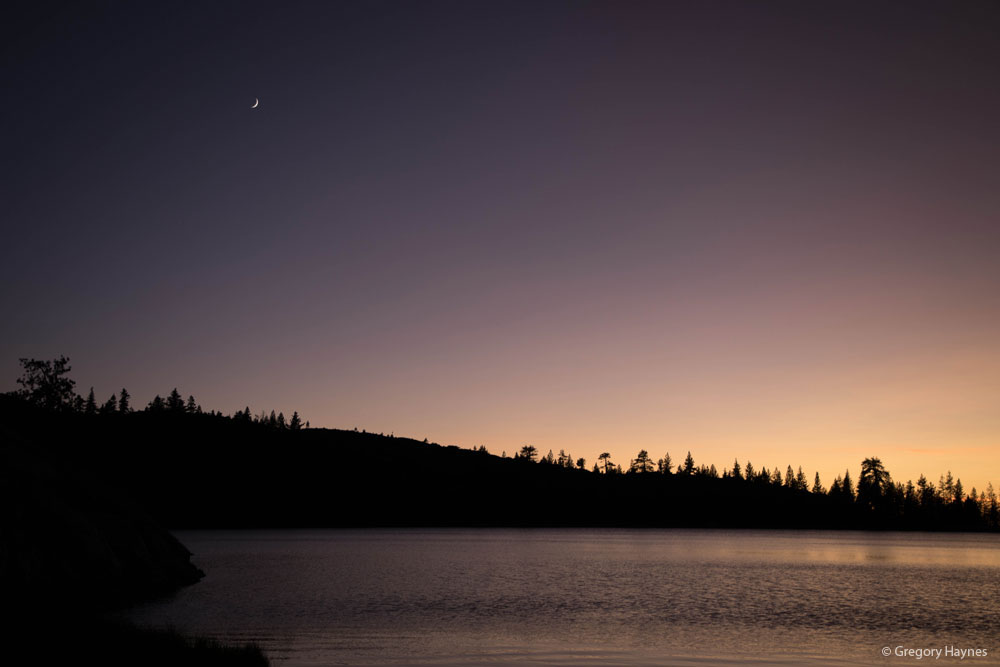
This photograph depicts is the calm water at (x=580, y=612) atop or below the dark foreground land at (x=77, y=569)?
below

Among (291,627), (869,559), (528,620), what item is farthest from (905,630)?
(869,559)

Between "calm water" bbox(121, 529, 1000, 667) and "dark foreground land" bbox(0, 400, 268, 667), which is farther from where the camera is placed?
"calm water" bbox(121, 529, 1000, 667)

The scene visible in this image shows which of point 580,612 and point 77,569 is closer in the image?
point 77,569

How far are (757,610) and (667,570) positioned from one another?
31.2m

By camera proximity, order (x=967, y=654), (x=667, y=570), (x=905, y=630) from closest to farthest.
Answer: (x=967, y=654), (x=905, y=630), (x=667, y=570)

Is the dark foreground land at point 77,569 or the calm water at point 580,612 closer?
the dark foreground land at point 77,569

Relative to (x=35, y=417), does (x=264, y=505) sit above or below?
below

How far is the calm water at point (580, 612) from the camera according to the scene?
30537mm

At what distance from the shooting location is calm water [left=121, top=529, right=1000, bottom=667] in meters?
30.5

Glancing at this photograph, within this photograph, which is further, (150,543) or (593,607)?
(150,543)

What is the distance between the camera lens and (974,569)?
86.4 metres

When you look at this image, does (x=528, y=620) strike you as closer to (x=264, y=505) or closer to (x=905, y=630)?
(x=905, y=630)

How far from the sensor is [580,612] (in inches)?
1687

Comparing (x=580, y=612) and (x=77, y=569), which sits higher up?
(x=77, y=569)
